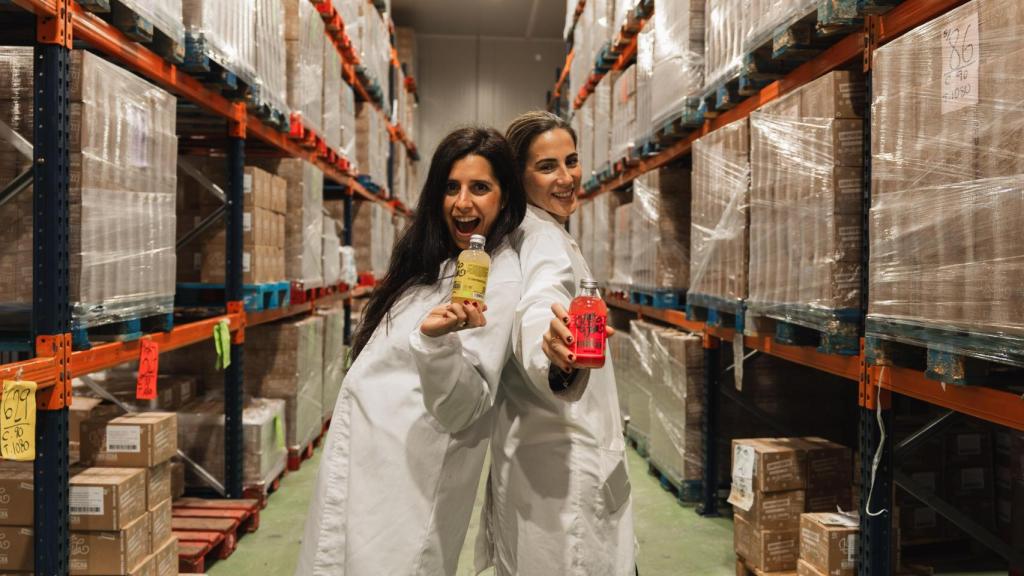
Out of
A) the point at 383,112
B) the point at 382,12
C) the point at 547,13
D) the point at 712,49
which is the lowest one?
the point at 712,49

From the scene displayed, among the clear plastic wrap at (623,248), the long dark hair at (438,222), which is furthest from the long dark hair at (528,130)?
the clear plastic wrap at (623,248)

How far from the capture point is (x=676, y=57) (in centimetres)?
513

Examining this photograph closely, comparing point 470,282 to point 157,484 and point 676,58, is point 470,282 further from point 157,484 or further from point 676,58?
point 676,58

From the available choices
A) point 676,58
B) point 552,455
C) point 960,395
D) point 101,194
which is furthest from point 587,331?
point 676,58

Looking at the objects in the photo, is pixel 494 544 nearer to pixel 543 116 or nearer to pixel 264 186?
pixel 543 116

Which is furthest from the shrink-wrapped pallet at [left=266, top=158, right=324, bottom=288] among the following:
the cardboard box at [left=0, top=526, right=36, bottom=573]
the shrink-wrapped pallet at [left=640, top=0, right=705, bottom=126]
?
the cardboard box at [left=0, top=526, right=36, bottom=573]

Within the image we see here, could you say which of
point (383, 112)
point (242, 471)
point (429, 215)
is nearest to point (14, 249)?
point (429, 215)

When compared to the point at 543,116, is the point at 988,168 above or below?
below

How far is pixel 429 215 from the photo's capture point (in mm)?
2225

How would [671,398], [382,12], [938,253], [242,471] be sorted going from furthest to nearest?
[382,12]
[671,398]
[242,471]
[938,253]

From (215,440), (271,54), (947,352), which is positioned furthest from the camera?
(271,54)

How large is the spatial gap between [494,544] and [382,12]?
9.82m

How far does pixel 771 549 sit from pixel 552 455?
7.51 ft

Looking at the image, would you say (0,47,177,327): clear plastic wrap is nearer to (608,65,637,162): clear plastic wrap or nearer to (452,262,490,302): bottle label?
(452,262,490,302): bottle label
